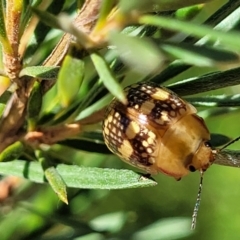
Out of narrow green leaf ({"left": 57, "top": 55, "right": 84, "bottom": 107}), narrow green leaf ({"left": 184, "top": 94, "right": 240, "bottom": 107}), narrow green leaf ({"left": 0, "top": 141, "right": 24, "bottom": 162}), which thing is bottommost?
narrow green leaf ({"left": 0, "top": 141, "right": 24, "bottom": 162})

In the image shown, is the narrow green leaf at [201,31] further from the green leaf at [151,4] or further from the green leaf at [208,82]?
the green leaf at [208,82]

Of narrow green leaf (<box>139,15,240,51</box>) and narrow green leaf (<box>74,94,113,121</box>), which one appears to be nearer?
narrow green leaf (<box>139,15,240,51</box>)

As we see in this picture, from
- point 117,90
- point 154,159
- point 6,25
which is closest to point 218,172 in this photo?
point 154,159

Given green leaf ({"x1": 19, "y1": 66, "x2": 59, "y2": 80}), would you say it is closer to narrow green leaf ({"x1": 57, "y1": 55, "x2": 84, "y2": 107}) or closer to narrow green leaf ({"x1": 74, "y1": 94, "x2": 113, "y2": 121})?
narrow green leaf ({"x1": 57, "y1": 55, "x2": 84, "y2": 107})

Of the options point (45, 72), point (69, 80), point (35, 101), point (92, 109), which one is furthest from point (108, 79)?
point (92, 109)

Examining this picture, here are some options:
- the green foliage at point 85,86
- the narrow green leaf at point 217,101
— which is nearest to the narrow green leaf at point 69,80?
the green foliage at point 85,86

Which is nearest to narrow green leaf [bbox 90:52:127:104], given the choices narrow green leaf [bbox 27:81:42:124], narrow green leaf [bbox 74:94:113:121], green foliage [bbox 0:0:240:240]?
green foliage [bbox 0:0:240:240]

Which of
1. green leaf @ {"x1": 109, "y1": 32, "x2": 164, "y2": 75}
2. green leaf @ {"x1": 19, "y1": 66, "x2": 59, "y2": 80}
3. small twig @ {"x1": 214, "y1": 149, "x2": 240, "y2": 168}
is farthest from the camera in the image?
small twig @ {"x1": 214, "y1": 149, "x2": 240, "y2": 168}
